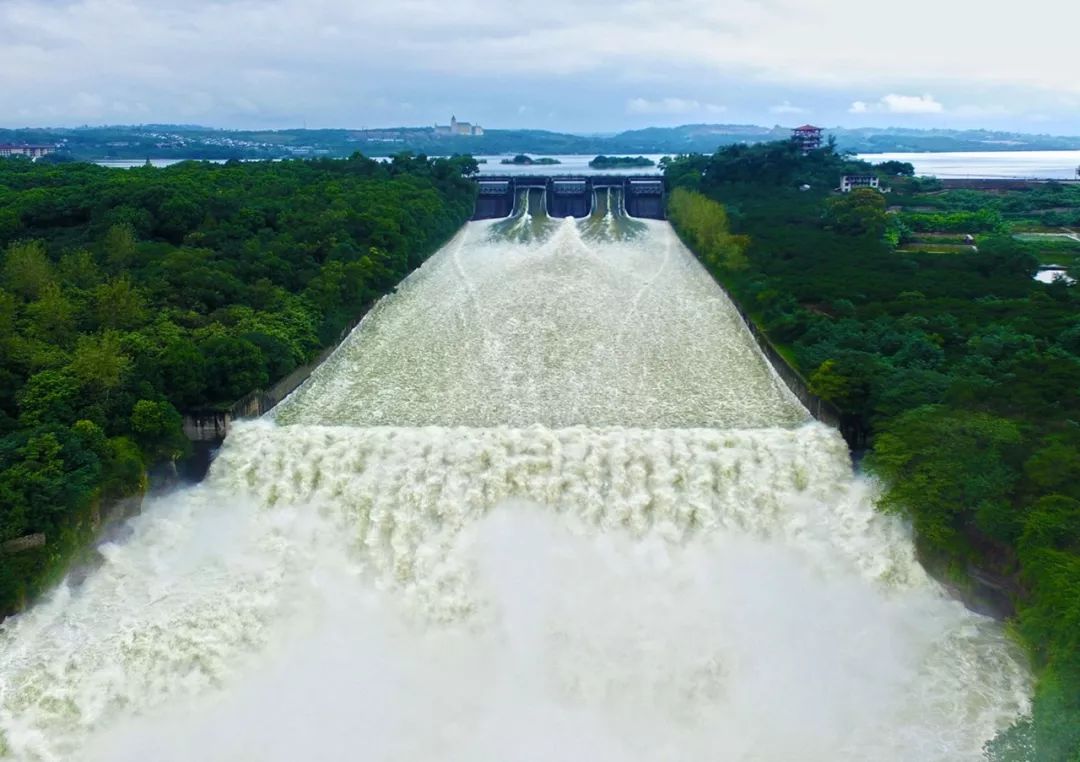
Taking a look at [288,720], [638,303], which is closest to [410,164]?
[638,303]

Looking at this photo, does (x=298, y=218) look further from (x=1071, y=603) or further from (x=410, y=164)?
(x=1071, y=603)

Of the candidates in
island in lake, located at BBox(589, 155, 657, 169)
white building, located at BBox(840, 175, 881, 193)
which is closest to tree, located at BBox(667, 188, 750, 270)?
white building, located at BBox(840, 175, 881, 193)

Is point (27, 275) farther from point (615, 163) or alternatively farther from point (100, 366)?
point (615, 163)

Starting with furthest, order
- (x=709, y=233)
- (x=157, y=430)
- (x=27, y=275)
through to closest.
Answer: (x=709, y=233) → (x=27, y=275) → (x=157, y=430)

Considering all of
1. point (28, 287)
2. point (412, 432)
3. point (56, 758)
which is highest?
point (28, 287)

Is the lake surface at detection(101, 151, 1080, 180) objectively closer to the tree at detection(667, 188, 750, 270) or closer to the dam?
the dam

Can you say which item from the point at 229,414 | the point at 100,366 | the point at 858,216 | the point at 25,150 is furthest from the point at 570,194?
the point at 25,150
